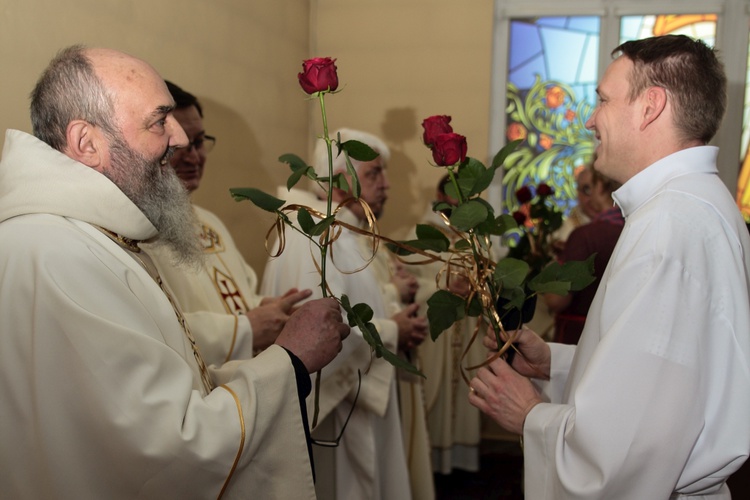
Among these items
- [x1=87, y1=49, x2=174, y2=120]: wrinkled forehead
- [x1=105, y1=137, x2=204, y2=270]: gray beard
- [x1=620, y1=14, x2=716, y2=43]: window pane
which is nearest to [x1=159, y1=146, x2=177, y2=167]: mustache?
[x1=105, y1=137, x2=204, y2=270]: gray beard

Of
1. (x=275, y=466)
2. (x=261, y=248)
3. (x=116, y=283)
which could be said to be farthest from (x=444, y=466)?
(x=116, y=283)

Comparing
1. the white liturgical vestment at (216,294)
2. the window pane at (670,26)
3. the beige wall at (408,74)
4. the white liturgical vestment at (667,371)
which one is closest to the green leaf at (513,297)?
the white liturgical vestment at (667,371)

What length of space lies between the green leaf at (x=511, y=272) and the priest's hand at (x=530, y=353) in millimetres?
308

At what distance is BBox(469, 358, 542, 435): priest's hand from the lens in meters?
1.88

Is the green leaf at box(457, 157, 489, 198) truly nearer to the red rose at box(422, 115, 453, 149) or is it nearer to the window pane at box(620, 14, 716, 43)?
the red rose at box(422, 115, 453, 149)

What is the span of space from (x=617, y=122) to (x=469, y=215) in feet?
1.52

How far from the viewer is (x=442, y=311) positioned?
1.92 meters

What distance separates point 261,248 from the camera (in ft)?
16.1

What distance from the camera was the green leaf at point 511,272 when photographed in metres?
1.83

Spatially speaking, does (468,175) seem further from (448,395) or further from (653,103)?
(448,395)

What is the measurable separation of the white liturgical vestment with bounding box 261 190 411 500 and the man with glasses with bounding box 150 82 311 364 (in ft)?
0.86

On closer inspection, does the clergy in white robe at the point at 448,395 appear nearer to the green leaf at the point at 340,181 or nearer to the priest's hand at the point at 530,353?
the priest's hand at the point at 530,353

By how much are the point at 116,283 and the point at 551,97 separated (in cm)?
501

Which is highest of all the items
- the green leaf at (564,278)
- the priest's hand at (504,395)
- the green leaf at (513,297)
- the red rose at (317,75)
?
the red rose at (317,75)
